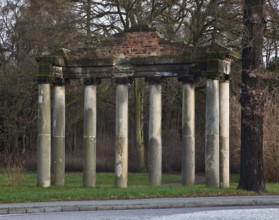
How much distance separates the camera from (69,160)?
51.4 m

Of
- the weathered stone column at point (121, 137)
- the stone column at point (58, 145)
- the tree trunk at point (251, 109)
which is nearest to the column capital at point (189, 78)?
the weathered stone column at point (121, 137)

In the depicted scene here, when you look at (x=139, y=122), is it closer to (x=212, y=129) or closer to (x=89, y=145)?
(x=89, y=145)

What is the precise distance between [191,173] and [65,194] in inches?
285

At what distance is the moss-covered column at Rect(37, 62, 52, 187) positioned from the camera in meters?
29.8

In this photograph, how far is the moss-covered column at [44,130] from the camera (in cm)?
2977

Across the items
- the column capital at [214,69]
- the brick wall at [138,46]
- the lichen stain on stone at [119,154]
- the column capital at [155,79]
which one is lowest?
the lichen stain on stone at [119,154]

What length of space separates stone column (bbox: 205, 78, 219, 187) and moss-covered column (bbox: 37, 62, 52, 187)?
6888mm

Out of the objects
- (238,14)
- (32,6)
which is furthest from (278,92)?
(32,6)

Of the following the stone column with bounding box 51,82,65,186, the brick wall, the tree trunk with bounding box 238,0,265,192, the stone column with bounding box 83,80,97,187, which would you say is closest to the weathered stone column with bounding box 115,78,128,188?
the stone column with bounding box 83,80,97,187

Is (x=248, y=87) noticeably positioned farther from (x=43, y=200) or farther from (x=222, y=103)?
(x=43, y=200)

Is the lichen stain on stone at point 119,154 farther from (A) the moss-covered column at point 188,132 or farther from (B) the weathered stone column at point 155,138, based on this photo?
(A) the moss-covered column at point 188,132

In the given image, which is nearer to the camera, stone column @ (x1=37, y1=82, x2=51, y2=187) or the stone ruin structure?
the stone ruin structure

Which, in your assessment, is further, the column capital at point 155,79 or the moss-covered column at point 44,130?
the moss-covered column at point 44,130

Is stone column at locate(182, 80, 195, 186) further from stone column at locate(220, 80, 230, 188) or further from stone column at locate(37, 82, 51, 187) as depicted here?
stone column at locate(37, 82, 51, 187)
